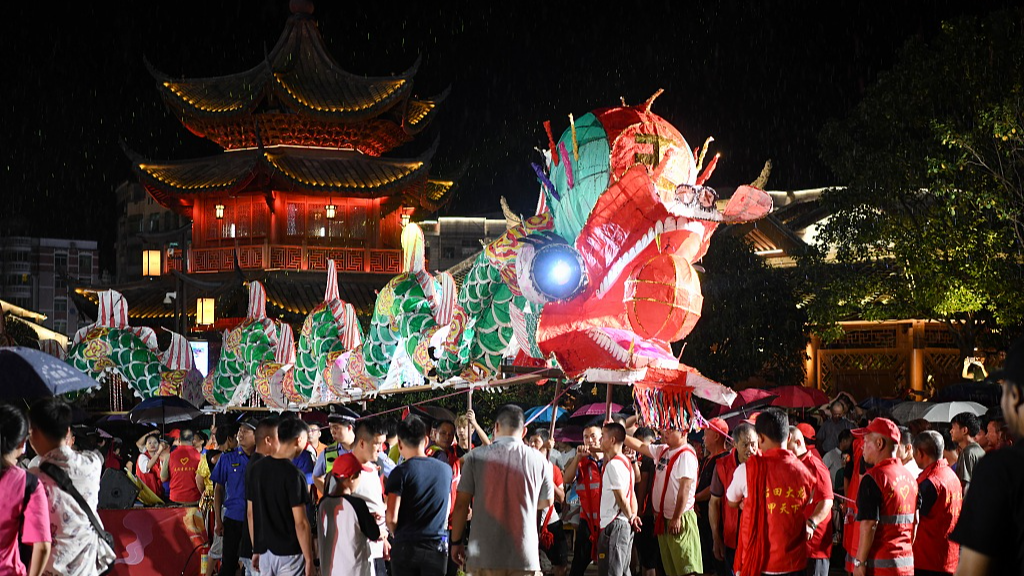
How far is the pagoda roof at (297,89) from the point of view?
89.9 ft

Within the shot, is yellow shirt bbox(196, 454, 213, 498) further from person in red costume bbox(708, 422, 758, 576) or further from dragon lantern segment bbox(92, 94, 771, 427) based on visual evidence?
person in red costume bbox(708, 422, 758, 576)

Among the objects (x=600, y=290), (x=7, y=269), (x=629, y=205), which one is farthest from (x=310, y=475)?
(x=7, y=269)

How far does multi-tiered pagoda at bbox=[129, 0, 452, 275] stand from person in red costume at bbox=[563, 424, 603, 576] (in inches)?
701

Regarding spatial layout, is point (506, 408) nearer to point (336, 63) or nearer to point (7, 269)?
point (336, 63)

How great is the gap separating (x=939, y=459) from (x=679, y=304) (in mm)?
2769

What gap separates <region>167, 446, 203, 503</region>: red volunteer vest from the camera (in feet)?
38.3

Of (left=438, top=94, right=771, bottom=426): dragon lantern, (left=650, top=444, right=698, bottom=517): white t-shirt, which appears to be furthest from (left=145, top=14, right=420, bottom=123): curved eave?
(left=650, top=444, right=698, bottom=517): white t-shirt

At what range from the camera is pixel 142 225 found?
178ft

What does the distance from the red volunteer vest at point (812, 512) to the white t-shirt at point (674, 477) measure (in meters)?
1.52

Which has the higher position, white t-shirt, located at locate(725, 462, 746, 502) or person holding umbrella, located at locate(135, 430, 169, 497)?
white t-shirt, located at locate(725, 462, 746, 502)

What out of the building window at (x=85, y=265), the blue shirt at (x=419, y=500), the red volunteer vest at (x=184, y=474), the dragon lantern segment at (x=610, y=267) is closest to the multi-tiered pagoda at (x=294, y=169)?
the red volunteer vest at (x=184, y=474)

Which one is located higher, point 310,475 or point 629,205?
point 629,205

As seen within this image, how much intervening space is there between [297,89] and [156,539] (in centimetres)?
1877

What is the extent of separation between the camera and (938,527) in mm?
7469
